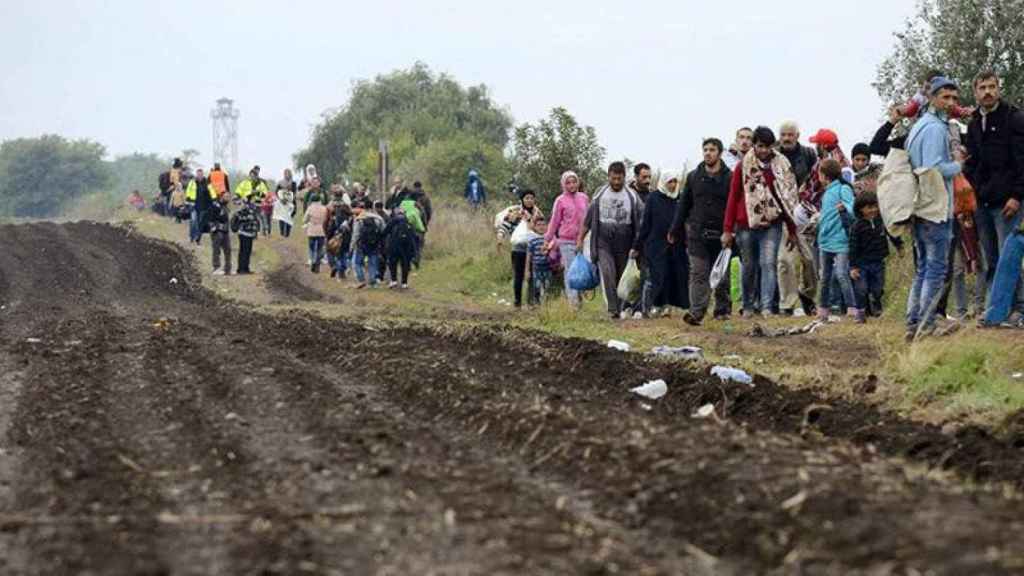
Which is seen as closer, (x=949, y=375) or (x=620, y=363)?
(x=949, y=375)

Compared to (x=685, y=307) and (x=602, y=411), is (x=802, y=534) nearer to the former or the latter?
(x=602, y=411)

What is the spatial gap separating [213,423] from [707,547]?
4.66 metres

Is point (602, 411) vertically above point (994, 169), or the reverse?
point (994, 169)

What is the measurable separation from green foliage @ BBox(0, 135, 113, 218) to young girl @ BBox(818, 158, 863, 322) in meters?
124

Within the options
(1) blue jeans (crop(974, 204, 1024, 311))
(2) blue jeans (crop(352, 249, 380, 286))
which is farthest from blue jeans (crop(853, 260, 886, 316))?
(2) blue jeans (crop(352, 249, 380, 286))

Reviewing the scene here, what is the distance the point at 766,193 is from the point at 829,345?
2725 millimetres

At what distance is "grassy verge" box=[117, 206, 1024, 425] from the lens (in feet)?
38.8

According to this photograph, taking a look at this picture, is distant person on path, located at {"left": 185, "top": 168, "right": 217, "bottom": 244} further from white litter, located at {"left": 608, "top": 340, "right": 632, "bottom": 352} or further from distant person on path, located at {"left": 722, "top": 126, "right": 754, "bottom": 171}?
white litter, located at {"left": 608, "top": 340, "right": 632, "bottom": 352}

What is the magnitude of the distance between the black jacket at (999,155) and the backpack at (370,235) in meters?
15.8

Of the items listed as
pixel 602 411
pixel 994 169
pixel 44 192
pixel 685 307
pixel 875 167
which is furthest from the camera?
pixel 44 192

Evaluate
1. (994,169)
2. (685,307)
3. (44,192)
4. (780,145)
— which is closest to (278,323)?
(685,307)

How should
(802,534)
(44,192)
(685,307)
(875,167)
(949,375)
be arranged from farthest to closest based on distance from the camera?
(44,192) → (685,307) → (875,167) → (949,375) → (802,534)

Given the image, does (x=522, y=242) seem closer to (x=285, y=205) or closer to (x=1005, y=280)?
(x=1005, y=280)

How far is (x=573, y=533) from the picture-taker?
7184 millimetres
